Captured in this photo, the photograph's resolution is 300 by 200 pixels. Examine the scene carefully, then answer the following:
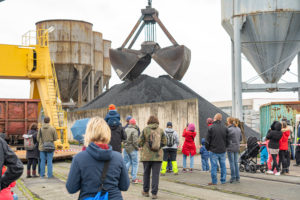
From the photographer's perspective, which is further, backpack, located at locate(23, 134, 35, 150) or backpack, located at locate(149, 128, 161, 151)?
backpack, located at locate(23, 134, 35, 150)

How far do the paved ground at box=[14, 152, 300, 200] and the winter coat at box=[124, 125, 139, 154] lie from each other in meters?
0.99

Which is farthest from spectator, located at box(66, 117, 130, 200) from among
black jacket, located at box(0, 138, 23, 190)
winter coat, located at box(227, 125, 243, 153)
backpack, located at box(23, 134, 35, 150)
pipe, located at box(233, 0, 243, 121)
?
pipe, located at box(233, 0, 243, 121)

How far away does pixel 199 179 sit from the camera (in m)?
11.1

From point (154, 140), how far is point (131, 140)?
1892 millimetres

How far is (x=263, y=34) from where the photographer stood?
24.4m

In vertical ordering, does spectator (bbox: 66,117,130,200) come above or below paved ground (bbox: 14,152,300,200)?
above

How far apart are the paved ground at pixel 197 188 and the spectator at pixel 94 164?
4489mm

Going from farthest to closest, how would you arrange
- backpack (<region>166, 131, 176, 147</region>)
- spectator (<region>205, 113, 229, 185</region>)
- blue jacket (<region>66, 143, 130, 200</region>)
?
backpack (<region>166, 131, 176, 147</region>), spectator (<region>205, 113, 229, 185</region>), blue jacket (<region>66, 143, 130, 200</region>)

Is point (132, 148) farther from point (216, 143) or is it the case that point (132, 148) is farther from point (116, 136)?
point (216, 143)

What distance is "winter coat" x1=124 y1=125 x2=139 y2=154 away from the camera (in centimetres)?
1033

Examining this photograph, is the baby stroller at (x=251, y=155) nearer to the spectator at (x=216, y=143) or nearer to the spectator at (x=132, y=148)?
the spectator at (x=216, y=143)

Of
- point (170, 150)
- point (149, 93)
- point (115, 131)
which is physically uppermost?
point (149, 93)

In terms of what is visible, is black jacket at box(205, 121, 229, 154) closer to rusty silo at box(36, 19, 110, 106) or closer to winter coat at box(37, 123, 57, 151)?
winter coat at box(37, 123, 57, 151)

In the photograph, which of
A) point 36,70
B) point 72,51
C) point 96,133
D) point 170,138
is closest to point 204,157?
point 170,138
